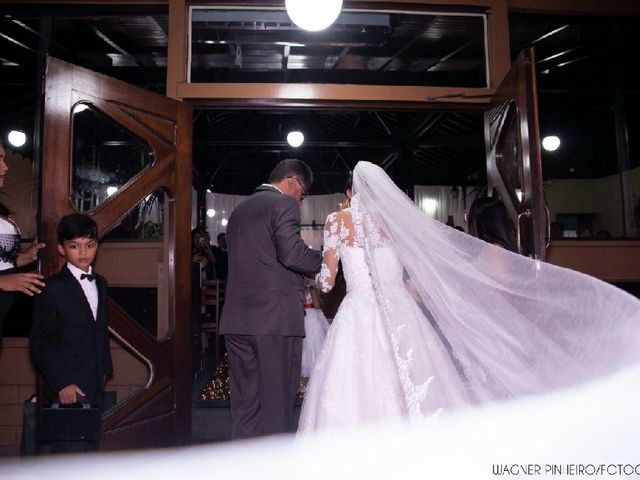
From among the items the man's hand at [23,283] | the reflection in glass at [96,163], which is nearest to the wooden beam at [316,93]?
the reflection in glass at [96,163]

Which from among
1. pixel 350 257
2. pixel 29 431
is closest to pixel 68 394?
pixel 29 431

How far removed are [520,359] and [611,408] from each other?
0.56 metres

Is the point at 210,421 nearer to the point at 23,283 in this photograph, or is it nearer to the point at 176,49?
the point at 23,283

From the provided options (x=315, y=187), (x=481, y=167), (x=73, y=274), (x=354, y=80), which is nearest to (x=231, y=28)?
(x=354, y=80)

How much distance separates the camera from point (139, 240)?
156 inches

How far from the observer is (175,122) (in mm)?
3553

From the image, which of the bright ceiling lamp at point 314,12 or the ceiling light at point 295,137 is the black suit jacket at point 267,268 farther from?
the ceiling light at point 295,137

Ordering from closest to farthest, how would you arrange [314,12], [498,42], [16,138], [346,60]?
[314,12]
[498,42]
[346,60]
[16,138]

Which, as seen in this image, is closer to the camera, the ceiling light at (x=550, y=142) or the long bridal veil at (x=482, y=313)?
the long bridal veil at (x=482, y=313)

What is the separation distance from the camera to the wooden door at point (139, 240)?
282 cm

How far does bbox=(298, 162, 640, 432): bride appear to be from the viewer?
1.83 metres

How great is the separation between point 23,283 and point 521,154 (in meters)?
2.79

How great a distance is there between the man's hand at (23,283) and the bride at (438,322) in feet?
4.74

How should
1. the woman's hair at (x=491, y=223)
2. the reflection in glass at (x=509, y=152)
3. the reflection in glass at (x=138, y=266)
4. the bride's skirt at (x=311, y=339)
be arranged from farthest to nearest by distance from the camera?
the bride's skirt at (x=311, y=339) < the reflection in glass at (x=138, y=266) < the reflection in glass at (x=509, y=152) < the woman's hair at (x=491, y=223)
